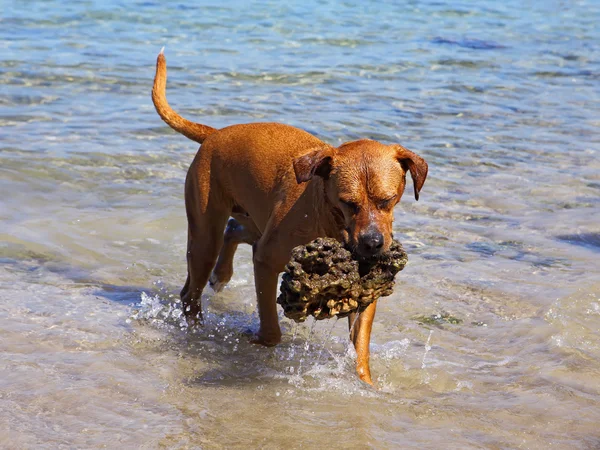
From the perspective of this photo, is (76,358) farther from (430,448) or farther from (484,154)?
(484,154)

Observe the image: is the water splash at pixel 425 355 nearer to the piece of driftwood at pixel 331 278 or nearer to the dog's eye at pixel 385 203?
the piece of driftwood at pixel 331 278

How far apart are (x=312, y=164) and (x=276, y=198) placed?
802 mm

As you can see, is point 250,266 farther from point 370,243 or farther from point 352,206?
point 370,243

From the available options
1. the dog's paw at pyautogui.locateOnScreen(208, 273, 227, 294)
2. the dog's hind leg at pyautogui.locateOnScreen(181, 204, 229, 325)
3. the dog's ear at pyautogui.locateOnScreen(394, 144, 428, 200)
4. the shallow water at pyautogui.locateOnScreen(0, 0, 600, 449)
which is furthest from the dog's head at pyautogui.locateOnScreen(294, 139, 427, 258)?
the dog's paw at pyautogui.locateOnScreen(208, 273, 227, 294)

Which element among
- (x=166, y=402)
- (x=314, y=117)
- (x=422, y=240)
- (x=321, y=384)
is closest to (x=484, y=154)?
(x=314, y=117)

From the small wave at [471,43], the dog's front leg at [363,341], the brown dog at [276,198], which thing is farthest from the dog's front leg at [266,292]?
the small wave at [471,43]

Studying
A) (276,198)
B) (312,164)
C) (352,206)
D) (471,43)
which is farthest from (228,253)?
(471,43)

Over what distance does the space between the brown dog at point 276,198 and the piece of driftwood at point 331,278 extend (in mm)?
97

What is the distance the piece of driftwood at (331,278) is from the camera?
182 inches

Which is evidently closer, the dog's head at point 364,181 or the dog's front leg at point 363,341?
the dog's head at point 364,181

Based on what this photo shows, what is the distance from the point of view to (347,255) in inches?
185

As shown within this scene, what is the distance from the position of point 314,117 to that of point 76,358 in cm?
757

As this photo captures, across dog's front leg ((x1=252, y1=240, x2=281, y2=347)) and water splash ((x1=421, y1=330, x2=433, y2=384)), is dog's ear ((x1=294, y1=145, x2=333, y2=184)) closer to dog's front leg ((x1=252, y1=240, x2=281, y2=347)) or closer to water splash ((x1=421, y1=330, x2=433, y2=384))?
dog's front leg ((x1=252, y1=240, x2=281, y2=347))

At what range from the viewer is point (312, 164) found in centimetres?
496
